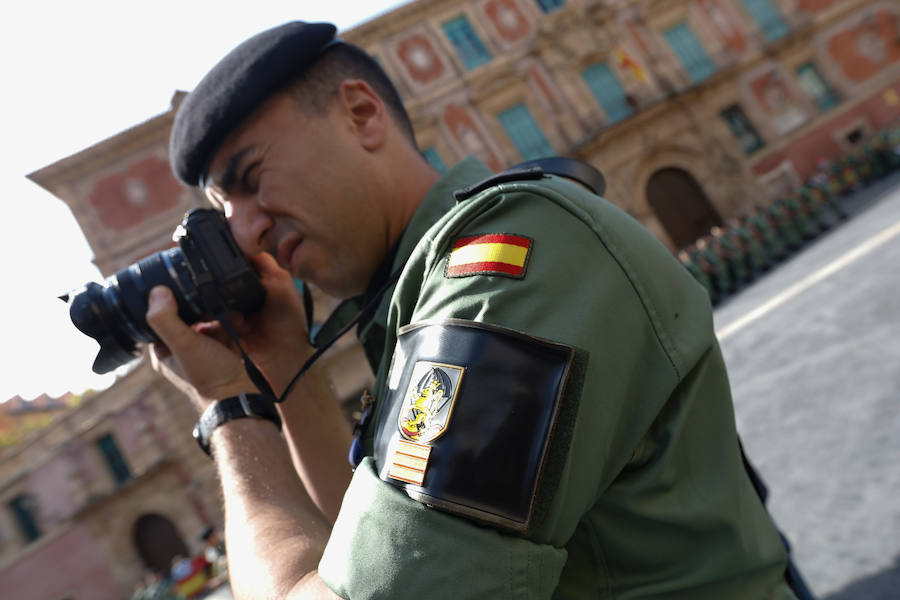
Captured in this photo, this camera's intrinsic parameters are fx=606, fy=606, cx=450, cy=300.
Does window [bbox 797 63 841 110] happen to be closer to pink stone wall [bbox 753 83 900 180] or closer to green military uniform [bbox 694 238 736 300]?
pink stone wall [bbox 753 83 900 180]

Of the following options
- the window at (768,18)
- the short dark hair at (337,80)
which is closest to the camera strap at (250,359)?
the short dark hair at (337,80)

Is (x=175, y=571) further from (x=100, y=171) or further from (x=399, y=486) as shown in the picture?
(x=399, y=486)

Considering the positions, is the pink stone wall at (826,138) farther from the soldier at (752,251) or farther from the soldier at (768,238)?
the soldier at (752,251)

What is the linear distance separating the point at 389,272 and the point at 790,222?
13.2 metres

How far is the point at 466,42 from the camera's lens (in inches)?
728

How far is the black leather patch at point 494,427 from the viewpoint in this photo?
704mm

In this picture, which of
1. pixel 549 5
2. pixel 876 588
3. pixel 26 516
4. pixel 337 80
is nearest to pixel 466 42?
pixel 549 5

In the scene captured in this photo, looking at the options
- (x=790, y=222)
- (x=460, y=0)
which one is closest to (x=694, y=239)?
(x=790, y=222)

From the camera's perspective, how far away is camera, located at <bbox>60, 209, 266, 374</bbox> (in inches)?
59.3

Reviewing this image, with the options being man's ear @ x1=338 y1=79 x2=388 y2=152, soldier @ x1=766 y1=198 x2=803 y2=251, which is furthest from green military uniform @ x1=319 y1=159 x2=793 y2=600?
soldier @ x1=766 y1=198 x2=803 y2=251

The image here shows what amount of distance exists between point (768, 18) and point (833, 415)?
19658 mm

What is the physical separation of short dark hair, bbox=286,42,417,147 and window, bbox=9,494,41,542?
19.3 m

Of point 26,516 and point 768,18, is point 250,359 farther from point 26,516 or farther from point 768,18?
point 768,18

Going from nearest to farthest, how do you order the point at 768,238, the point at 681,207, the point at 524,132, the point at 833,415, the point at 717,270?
the point at 833,415 → the point at 717,270 → the point at 768,238 → the point at 524,132 → the point at 681,207
